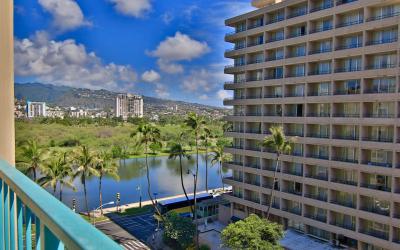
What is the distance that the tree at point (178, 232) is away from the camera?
54.4 feet

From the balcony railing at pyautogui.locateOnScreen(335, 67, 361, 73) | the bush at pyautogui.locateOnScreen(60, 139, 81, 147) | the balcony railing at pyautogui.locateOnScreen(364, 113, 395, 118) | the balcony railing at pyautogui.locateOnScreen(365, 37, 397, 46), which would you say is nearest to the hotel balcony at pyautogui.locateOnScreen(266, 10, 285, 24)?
the balcony railing at pyautogui.locateOnScreen(335, 67, 361, 73)

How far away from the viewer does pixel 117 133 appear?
49.9 meters

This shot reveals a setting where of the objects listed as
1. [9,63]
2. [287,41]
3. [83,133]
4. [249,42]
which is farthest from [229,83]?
[83,133]

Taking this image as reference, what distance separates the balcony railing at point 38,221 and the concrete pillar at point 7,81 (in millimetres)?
487

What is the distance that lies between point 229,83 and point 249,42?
2.74 metres

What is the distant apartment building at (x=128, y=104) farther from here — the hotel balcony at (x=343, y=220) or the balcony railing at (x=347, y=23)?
the hotel balcony at (x=343, y=220)

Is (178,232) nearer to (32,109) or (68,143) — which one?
(32,109)

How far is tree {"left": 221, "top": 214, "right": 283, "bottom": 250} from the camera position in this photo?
44.0ft

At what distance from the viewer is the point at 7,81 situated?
6.50 ft

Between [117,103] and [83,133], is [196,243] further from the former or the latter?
[117,103]

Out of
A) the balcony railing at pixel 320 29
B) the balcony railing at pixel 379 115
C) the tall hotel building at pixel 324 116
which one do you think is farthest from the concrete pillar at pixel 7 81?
the balcony railing at pixel 320 29

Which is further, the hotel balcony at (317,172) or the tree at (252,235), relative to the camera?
the hotel balcony at (317,172)

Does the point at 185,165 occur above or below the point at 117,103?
below

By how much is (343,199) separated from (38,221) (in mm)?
16807
